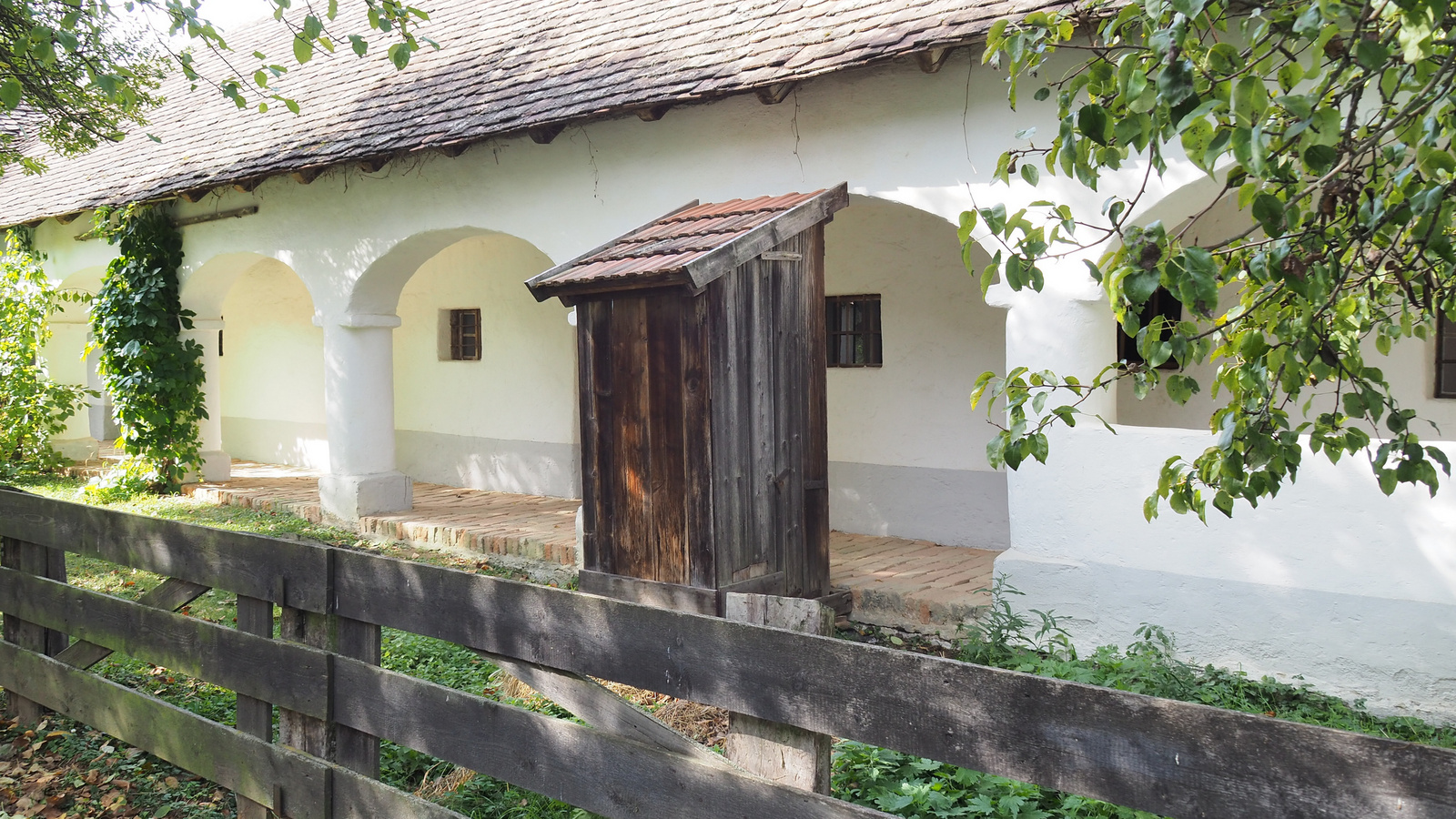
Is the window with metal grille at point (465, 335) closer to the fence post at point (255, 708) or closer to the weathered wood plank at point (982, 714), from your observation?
the fence post at point (255, 708)

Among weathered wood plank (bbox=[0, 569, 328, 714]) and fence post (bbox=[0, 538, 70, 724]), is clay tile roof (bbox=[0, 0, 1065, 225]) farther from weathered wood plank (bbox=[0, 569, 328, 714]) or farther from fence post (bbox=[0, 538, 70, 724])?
weathered wood plank (bbox=[0, 569, 328, 714])

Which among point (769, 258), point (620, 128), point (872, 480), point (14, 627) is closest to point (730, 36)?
point (620, 128)

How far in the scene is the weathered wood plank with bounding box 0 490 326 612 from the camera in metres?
3.23

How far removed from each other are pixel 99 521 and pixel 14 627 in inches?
35.2

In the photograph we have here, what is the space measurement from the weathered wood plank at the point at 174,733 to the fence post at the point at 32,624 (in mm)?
68

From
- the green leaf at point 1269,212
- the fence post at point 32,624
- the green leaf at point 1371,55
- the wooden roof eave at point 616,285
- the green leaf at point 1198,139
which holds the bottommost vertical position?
the fence post at point 32,624

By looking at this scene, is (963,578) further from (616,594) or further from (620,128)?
(620,128)

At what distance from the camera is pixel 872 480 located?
8.32 metres

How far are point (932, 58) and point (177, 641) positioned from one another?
4502mm

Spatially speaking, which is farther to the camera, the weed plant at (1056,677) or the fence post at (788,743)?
the weed plant at (1056,677)

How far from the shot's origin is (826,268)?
8523mm

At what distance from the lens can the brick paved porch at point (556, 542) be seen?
20.1 ft

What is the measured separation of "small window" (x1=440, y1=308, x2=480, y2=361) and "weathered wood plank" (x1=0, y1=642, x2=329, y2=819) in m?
6.98

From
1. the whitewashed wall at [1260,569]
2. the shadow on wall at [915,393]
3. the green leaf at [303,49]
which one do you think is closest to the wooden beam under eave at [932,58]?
the shadow on wall at [915,393]
